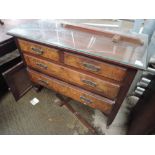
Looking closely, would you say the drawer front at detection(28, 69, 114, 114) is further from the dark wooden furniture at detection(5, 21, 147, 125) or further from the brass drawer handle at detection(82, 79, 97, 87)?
the brass drawer handle at detection(82, 79, 97, 87)

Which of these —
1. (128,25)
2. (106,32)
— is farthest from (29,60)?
(128,25)

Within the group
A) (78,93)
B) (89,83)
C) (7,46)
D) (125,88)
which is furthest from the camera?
(7,46)

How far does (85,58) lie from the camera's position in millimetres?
918

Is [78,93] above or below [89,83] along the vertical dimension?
below

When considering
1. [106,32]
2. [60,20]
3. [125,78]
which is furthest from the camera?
[60,20]

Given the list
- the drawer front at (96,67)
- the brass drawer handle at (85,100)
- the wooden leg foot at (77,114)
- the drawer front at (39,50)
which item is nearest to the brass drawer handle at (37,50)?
the drawer front at (39,50)

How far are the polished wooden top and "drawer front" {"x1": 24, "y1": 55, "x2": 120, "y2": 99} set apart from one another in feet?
0.73

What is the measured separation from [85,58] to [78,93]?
42cm

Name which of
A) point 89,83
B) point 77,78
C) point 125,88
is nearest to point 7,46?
point 77,78

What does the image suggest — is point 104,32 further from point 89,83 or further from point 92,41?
point 89,83

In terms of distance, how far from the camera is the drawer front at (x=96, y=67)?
859 millimetres
